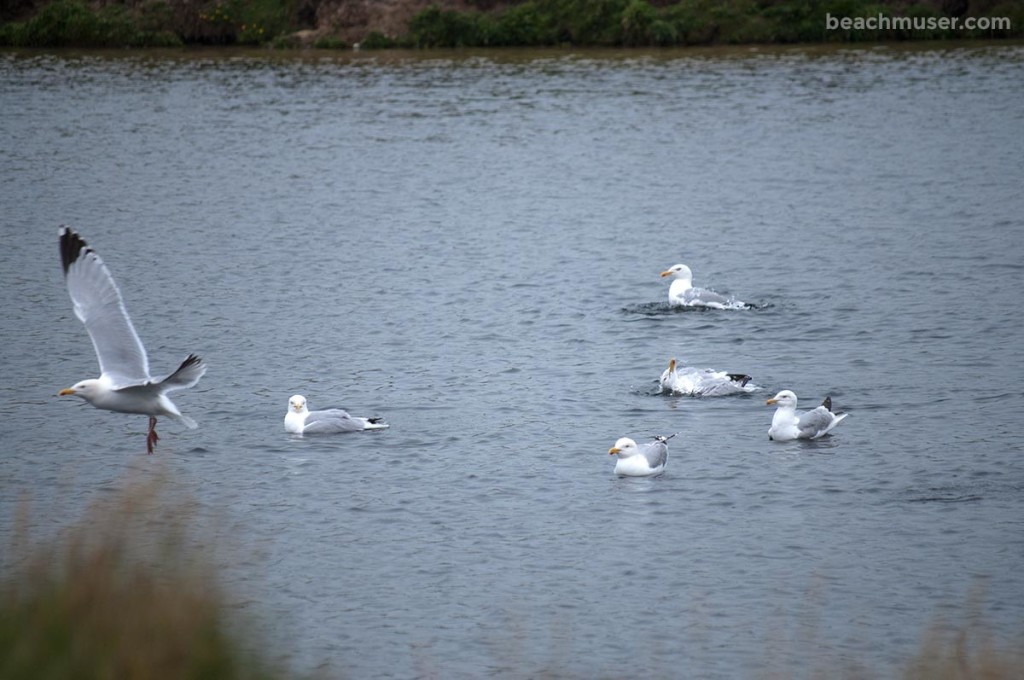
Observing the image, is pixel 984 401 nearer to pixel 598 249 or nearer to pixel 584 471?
pixel 584 471

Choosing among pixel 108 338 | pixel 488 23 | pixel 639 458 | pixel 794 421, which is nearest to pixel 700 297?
pixel 794 421

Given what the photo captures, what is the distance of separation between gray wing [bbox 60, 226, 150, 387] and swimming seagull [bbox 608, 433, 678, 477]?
453 centimetres

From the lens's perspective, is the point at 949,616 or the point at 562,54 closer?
the point at 949,616

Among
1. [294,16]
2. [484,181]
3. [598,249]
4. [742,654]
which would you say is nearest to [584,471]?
[742,654]

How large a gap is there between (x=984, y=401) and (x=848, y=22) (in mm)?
41625

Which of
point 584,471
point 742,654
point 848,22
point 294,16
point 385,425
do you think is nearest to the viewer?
point 742,654

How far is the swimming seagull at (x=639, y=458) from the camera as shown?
15.0 metres

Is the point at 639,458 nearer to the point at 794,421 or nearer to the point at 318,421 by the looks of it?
the point at 794,421

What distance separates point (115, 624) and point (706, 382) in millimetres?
10790

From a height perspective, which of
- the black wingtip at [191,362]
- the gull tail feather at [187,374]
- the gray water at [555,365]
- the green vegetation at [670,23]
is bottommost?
the gray water at [555,365]

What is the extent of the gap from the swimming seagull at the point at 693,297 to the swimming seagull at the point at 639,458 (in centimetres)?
739

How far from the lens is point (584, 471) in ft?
50.9

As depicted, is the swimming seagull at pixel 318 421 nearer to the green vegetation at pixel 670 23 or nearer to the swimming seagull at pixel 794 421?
the swimming seagull at pixel 794 421

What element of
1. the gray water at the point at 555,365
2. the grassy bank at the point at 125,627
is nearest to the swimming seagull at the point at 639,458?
the gray water at the point at 555,365
